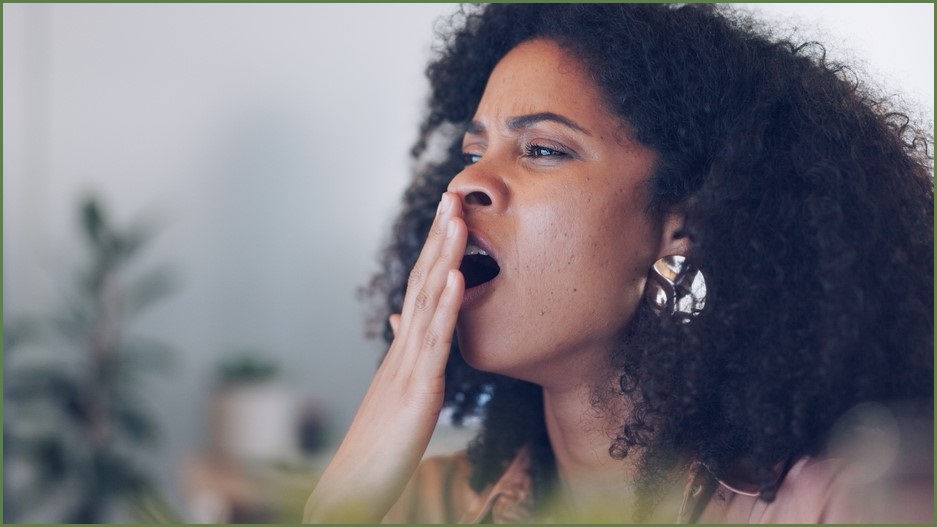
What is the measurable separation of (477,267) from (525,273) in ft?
0.26

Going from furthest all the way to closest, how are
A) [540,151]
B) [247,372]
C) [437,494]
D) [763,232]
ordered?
[247,372], [437,494], [540,151], [763,232]

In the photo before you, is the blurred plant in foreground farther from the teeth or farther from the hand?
the teeth

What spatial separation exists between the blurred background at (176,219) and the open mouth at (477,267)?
106 cm

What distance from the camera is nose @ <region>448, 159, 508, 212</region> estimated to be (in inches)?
39.4

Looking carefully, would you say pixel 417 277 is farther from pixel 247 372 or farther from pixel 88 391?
pixel 88 391

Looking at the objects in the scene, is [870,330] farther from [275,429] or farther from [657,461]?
[275,429]

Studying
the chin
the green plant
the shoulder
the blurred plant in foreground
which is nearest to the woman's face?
the chin

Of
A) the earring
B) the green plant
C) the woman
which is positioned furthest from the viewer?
the green plant

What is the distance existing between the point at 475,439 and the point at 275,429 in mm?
628

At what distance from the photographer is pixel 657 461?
3.27ft

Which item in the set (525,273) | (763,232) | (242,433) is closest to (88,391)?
(242,433)

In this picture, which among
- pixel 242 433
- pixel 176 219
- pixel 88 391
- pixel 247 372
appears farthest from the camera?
pixel 176 219

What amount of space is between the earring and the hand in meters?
0.25

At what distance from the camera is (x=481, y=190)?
39.4 inches
